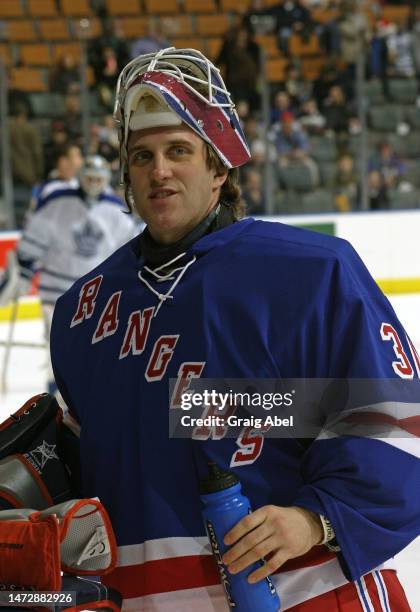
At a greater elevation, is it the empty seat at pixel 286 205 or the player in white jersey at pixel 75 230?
the player in white jersey at pixel 75 230

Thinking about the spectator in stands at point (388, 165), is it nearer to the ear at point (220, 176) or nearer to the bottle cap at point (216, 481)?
the ear at point (220, 176)

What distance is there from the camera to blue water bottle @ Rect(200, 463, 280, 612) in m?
1.17

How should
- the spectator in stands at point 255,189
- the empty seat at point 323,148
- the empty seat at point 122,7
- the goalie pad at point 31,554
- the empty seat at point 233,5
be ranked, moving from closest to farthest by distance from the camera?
the goalie pad at point 31,554, the spectator in stands at point 255,189, the empty seat at point 323,148, the empty seat at point 122,7, the empty seat at point 233,5

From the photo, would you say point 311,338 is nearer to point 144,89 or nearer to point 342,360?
point 342,360

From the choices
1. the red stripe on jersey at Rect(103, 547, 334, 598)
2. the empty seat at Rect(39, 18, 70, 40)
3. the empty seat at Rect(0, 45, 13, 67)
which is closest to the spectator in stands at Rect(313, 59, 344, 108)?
the empty seat at Rect(39, 18, 70, 40)

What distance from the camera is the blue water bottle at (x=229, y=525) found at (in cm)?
117

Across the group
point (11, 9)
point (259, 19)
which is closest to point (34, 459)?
point (259, 19)

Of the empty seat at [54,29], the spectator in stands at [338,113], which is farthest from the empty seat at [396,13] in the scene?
the empty seat at [54,29]

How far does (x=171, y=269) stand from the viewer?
137 centimetres

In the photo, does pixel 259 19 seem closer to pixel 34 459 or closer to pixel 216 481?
pixel 34 459

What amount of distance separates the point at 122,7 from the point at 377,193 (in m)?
3.75

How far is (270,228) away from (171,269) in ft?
0.45

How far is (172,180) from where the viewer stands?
4.41 feet

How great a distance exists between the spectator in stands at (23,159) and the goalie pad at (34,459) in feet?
23.3
